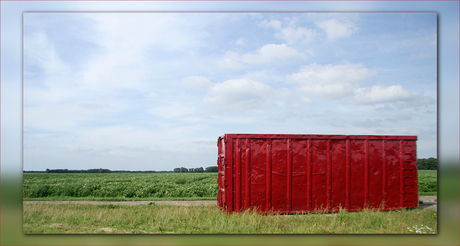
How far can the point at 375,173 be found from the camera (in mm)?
12172

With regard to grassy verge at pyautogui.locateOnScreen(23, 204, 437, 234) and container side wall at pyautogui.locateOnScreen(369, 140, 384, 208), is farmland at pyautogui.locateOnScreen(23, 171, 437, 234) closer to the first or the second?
grassy verge at pyautogui.locateOnScreen(23, 204, 437, 234)

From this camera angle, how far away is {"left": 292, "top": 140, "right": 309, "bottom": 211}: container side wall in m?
11.4

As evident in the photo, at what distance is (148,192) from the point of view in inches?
819

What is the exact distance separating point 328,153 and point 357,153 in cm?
124

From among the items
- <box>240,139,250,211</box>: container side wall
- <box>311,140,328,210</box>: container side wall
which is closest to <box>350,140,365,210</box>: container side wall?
<box>311,140,328,210</box>: container side wall

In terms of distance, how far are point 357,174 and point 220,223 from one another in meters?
5.74

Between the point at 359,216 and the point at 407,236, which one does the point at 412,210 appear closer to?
the point at 359,216

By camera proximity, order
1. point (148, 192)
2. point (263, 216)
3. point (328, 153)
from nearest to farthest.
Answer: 1. point (263, 216)
2. point (328, 153)
3. point (148, 192)

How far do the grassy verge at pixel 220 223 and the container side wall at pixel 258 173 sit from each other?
0.52 meters

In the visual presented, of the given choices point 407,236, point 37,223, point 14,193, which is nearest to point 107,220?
point 37,223

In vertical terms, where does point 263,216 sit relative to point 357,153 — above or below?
below

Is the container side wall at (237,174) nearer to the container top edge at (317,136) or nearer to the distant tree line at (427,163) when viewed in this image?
the container top edge at (317,136)

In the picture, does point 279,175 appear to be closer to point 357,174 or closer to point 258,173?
point 258,173

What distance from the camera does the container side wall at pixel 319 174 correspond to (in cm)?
1155
